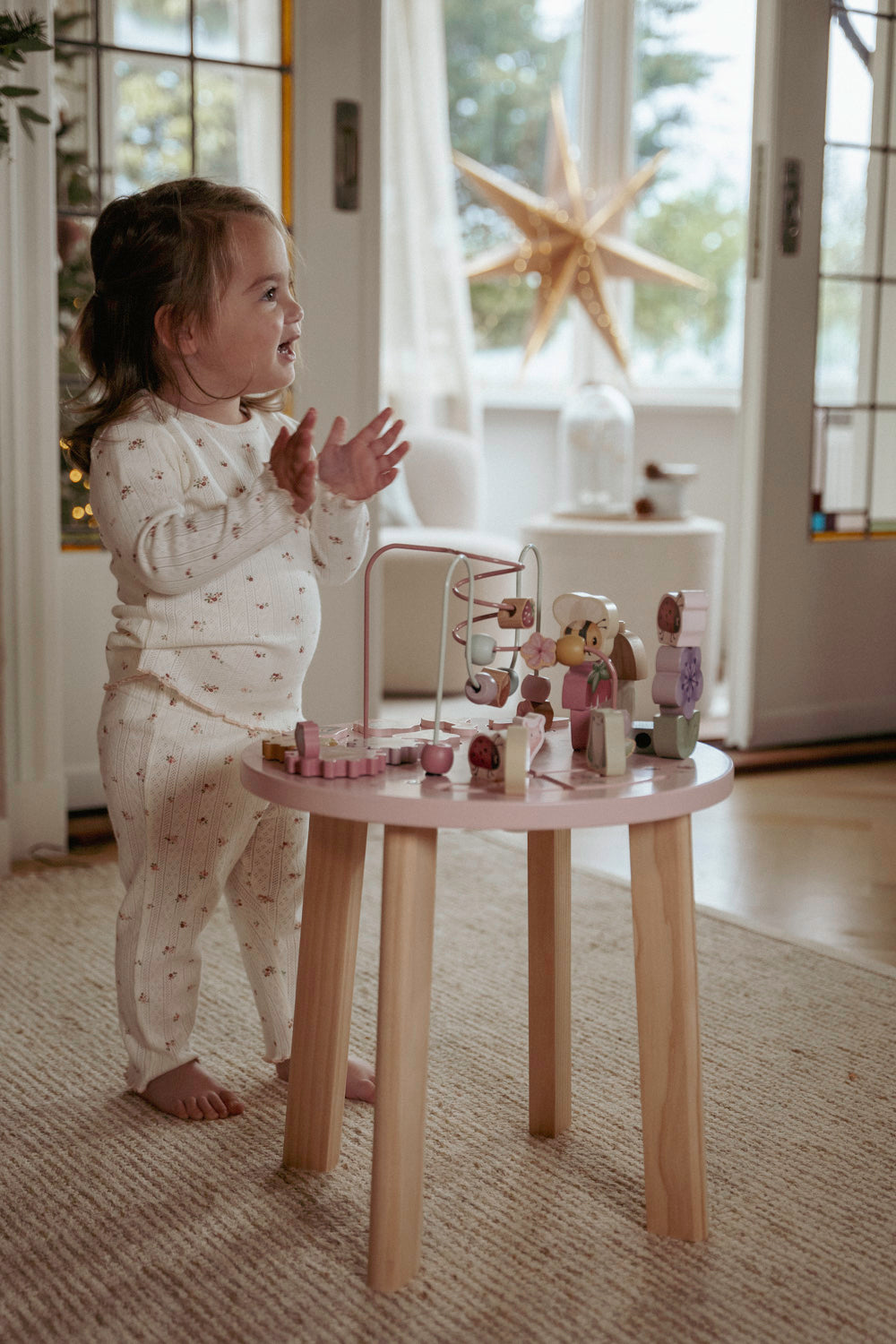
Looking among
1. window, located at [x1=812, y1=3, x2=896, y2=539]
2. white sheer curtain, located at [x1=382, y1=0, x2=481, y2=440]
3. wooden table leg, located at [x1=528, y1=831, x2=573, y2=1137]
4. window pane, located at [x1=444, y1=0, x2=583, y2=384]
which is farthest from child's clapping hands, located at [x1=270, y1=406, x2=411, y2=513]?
window pane, located at [x1=444, y1=0, x2=583, y2=384]

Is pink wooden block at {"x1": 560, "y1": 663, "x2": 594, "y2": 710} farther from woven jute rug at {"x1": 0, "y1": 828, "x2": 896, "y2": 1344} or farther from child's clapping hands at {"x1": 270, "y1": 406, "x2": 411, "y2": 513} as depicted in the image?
woven jute rug at {"x1": 0, "y1": 828, "x2": 896, "y2": 1344}

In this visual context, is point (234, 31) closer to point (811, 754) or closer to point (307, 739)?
point (307, 739)

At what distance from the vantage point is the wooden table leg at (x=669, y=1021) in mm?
1117

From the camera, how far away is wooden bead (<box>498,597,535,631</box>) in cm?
117

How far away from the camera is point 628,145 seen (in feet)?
14.9

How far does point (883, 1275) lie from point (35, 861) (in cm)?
162

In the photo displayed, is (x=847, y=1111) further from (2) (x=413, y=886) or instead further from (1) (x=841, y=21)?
(1) (x=841, y=21)

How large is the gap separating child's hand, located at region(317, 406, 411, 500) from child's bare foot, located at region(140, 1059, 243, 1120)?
2.13ft

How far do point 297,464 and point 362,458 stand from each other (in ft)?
0.21

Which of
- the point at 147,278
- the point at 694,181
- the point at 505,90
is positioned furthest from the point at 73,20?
the point at 694,181

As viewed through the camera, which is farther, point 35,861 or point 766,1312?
point 35,861

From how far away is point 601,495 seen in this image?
12.3 feet

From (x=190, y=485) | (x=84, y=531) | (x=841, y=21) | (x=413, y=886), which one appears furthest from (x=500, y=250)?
(x=413, y=886)

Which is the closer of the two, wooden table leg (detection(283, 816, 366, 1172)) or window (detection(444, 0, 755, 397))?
wooden table leg (detection(283, 816, 366, 1172))
